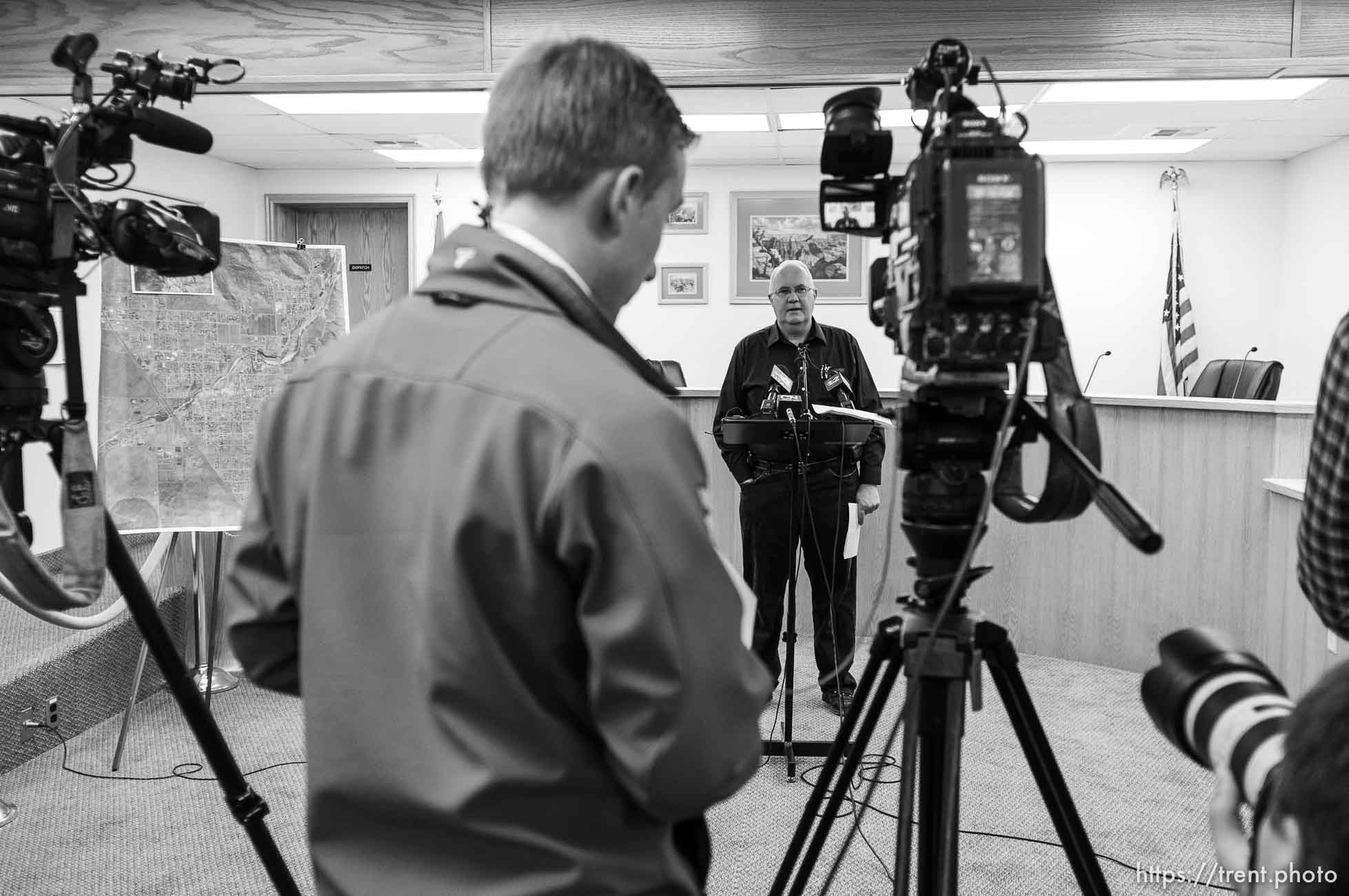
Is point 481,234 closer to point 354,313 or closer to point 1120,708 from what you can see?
point 1120,708

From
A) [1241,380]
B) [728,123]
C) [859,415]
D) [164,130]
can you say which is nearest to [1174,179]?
[1241,380]

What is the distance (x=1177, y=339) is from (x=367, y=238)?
6132 mm

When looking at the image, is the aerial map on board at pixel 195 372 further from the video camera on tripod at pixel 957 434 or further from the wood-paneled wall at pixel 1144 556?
the video camera on tripod at pixel 957 434

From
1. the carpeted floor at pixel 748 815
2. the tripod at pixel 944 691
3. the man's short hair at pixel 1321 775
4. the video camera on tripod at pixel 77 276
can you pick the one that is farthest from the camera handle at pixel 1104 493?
the carpeted floor at pixel 748 815

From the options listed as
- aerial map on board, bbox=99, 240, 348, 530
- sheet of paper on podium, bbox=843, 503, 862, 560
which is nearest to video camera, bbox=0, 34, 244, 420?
aerial map on board, bbox=99, 240, 348, 530

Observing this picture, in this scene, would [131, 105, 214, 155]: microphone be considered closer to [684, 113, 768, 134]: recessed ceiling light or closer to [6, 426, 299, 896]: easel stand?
[6, 426, 299, 896]: easel stand

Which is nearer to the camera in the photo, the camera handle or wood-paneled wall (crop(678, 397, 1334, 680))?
the camera handle

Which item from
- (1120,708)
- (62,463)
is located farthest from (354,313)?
(62,463)

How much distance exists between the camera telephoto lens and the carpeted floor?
160 centimetres

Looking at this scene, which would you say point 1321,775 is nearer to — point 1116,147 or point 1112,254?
point 1116,147

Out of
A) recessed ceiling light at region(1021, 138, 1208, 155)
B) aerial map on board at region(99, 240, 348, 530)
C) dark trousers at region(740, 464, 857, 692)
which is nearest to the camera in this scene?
aerial map on board at region(99, 240, 348, 530)

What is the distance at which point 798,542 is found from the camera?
11.2ft

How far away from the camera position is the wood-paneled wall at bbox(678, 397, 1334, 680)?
11.2 ft

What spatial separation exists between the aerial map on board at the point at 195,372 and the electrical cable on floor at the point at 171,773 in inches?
27.5
